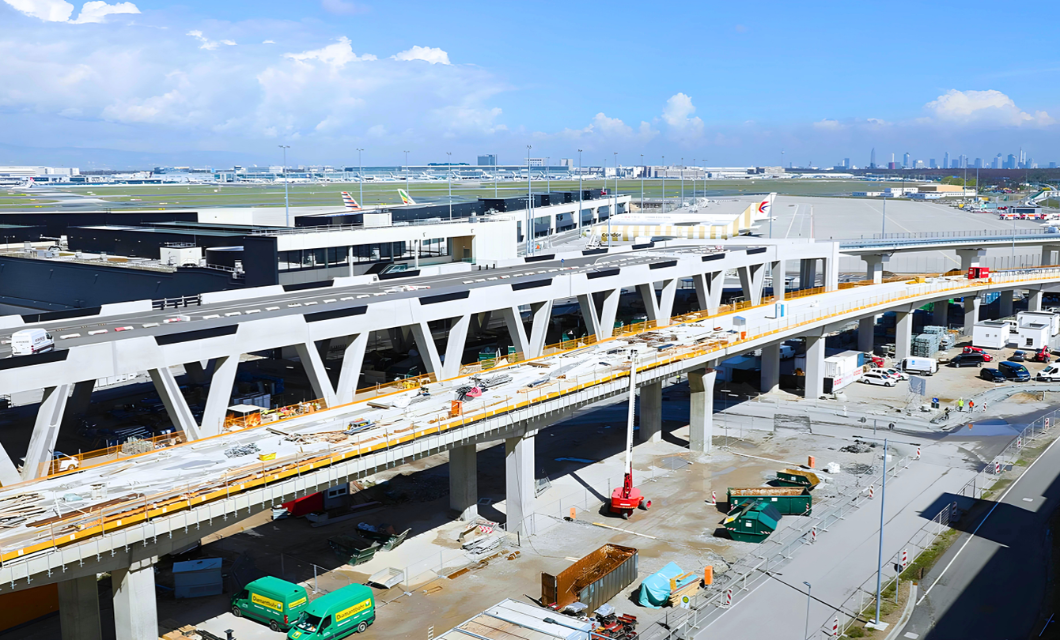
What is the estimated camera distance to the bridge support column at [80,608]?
30.8m

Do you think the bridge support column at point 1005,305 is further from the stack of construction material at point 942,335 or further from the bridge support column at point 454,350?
the bridge support column at point 454,350

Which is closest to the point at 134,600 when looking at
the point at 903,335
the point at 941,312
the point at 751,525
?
the point at 751,525

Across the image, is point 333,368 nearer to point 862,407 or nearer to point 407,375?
point 407,375

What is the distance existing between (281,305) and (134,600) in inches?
1055

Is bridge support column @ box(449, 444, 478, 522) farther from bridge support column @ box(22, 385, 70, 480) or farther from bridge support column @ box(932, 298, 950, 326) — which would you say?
bridge support column @ box(932, 298, 950, 326)

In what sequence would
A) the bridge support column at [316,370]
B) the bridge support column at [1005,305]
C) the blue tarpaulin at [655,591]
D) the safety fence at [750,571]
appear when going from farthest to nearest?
the bridge support column at [1005,305] < the bridge support column at [316,370] < the blue tarpaulin at [655,591] < the safety fence at [750,571]

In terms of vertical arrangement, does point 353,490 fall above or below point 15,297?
below

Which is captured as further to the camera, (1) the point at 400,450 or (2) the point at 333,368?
(2) the point at 333,368

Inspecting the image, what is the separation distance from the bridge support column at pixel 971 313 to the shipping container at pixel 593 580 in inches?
3079

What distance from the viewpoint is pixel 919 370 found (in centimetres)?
8481

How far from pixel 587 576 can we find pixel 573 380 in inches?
586

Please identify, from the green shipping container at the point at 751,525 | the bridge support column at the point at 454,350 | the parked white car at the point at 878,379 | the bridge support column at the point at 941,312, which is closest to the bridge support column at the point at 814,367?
the parked white car at the point at 878,379

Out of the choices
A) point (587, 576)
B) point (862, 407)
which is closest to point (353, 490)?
point (587, 576)

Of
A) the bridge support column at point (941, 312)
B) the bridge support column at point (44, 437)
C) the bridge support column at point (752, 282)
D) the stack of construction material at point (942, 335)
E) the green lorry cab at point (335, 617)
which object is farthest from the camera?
the bridge support column at point (941, 312)
